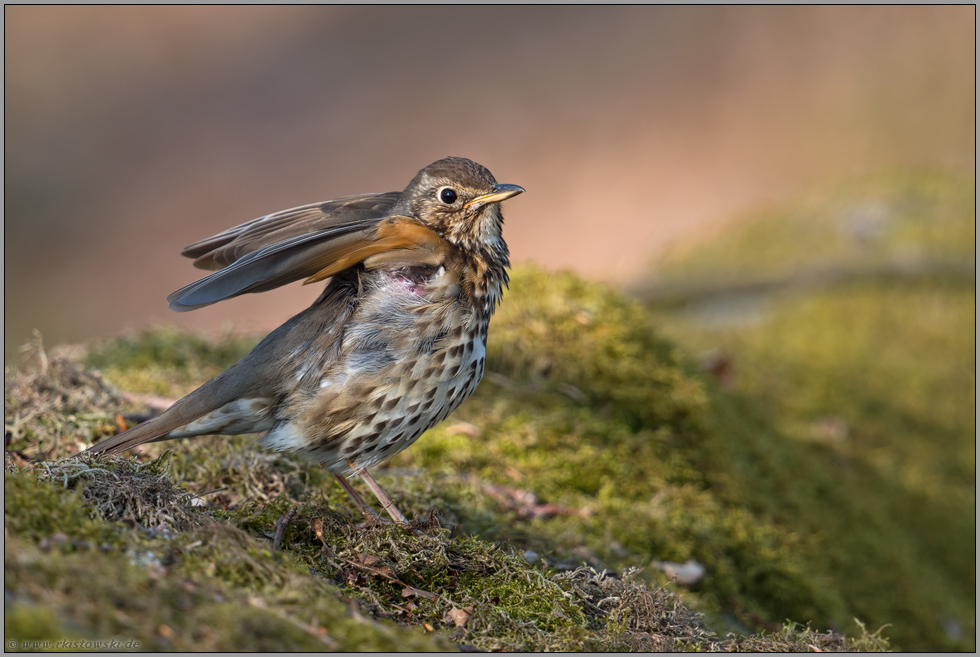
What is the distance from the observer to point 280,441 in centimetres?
343

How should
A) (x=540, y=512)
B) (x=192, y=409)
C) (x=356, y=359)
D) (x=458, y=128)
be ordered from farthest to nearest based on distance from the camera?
(x=458, y=128), (x=540, y=512), (x=356, y=359), (x=192, y=409)

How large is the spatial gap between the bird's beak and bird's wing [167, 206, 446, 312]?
1.11 ft

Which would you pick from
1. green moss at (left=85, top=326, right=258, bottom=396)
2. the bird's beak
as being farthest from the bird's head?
green moss at (left=85, top=326, right=258, bottom=396)

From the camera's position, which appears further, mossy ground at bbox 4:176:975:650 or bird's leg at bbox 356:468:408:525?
bird's leg at bbox 356:468:408:525

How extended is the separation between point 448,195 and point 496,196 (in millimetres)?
240

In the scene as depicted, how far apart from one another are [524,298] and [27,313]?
13.5 metres

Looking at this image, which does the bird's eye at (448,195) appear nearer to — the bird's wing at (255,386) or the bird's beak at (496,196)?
the bird's beak at (496,196)

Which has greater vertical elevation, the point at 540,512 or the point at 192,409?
the point at 192,409

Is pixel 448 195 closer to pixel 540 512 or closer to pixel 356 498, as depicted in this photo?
pixel 356 498

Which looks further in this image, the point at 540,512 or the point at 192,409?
the point at 540,512

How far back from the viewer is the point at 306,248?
3137 mm

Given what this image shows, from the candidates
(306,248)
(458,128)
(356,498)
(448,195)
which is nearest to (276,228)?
(306,248)

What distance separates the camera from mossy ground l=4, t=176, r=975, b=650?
6.67ft

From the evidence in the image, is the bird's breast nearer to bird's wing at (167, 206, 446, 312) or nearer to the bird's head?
bird's wing at (167, 206, 446, 312)
